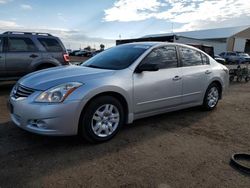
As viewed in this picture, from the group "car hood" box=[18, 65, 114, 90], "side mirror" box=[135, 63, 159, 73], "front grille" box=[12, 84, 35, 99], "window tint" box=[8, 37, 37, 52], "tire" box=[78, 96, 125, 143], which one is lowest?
"tire" box=[78, 96, 125, 143]

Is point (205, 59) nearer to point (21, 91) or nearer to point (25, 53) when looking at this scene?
point (21, 91)

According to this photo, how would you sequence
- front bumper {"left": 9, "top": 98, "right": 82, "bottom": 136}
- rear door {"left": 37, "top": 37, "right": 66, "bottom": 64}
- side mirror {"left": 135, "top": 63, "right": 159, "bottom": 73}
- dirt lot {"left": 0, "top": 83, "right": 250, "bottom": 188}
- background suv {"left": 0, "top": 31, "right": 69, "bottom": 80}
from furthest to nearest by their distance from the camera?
1. rear door {"left": 37, "top": 37, "right": 66, "bottom": 64}
2. background suv {"left": 0, "top": 31, "right": 69, "bottom": 80}
3. side mirror {"left": 135, "top": 63, "right": 159, "bottom": 73}
4. front bumper {"left": 9, "top": 98, "right": 82, "bottom": 136}
5. dirt lot {"left": 0, "top": 83, "right": 250, "bottom": 188}

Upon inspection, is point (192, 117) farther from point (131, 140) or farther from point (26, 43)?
point (26, 43)

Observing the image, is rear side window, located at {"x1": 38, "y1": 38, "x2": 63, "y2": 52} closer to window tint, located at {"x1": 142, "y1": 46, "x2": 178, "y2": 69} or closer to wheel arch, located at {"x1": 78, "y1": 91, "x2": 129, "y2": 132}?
window tint, located at {"x1": 142, "y1": 46, "x2": 178, "y2": 69}

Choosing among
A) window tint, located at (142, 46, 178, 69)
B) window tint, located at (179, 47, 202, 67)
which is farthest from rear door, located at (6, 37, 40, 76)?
window tint, located at (179, 47, 202, 67)

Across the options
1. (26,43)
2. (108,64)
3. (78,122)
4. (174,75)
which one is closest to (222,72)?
(174,75)

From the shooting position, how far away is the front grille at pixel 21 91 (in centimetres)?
394

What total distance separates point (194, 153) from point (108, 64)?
2122mm

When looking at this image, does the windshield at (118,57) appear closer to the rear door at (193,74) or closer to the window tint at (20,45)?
the rear door at (193,74)

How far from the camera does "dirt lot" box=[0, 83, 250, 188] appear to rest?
3.13 meters

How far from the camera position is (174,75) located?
17.0 feet

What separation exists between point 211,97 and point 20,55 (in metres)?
5.84

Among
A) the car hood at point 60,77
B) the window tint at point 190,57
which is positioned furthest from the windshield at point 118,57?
the window tint at point 190,57

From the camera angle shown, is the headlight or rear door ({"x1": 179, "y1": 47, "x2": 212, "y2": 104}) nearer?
the headlight
